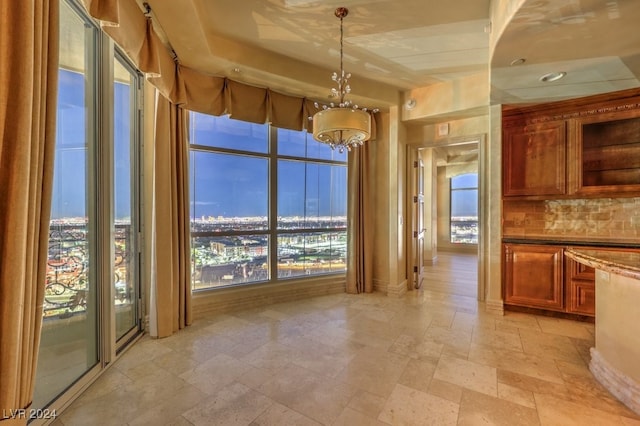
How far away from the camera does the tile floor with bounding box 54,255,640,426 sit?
1711 millimetres

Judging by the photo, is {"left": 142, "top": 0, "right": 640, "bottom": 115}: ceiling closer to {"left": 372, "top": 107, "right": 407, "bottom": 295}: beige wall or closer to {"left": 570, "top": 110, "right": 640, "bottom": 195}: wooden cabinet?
{"left": 570, "top": 110, "right": 640, "bottom": 195}: wooden cabinet

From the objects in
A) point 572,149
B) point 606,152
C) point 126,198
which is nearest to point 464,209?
point 606,152

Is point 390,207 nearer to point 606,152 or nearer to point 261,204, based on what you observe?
point 261,204

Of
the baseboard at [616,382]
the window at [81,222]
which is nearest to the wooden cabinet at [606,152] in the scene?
the baseboard at [616,382]

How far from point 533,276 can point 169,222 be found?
4385mm

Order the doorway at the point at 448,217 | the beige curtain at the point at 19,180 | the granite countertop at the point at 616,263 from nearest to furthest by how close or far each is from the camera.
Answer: the beige curtain at the point at 19,180, the granite countertop at the point at 616,263, the doorway at the point at 448,217

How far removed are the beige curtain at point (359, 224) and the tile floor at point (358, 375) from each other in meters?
0.94

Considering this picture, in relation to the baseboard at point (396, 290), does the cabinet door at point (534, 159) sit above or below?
above

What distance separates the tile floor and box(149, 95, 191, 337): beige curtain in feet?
0.87

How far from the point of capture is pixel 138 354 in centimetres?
246

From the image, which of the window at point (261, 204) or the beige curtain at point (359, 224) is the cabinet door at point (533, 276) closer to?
the beige curtain at point (359, 224)

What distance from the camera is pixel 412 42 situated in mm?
2871

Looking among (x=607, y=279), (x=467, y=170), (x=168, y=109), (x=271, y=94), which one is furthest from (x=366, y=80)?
(x=467, y=170)

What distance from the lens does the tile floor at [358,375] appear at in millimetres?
1711
